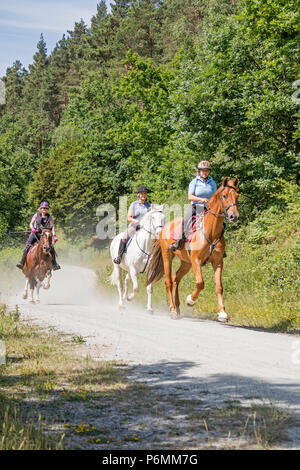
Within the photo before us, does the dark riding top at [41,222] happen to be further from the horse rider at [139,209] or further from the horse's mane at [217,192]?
the horse's mane at [217,192]

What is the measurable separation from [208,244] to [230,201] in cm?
133

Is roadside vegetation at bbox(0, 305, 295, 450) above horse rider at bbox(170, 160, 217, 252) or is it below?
below

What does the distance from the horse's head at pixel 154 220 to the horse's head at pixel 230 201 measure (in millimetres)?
3108

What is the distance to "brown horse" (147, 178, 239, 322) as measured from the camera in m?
10.8

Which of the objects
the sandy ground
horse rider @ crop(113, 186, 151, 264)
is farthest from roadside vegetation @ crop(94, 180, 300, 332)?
horse rider @ crop(113, 186, 151, 264)

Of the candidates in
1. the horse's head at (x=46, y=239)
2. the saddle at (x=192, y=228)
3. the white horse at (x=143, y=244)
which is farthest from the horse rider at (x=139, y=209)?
the horse's head at (x=46, y=239)

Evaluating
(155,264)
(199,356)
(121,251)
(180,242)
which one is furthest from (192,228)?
(199,356)

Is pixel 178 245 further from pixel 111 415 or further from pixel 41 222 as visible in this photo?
pixel 111 415

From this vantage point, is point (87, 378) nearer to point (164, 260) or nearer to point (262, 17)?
point (164, 260)

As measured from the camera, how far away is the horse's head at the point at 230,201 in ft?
34.3

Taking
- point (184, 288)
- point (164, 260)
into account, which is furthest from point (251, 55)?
point (164, 260)

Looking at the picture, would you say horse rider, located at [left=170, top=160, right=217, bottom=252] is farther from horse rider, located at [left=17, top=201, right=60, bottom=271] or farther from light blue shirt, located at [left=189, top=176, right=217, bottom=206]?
horse rider, located at [left=17, top=201, right=60, bottom=271]

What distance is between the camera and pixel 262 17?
1817cm
